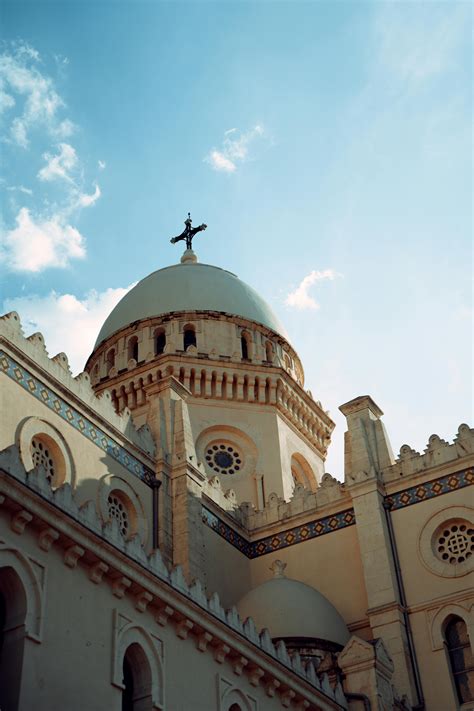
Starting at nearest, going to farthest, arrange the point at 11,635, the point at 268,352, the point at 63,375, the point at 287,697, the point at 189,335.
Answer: the point at 11,635, the point at 287,697, the point at 63,375, the point at 189,335, the point at 268,352

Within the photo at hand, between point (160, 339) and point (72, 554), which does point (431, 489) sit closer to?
point (160, 339)

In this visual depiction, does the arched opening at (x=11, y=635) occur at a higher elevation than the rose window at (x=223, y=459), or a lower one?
lower

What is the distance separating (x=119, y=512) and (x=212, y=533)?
3.54 meters

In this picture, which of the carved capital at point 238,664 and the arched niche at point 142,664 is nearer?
the arched niche at point 142,664

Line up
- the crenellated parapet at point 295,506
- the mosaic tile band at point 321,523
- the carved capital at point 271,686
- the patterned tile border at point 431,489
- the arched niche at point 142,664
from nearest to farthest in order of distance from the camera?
1. the arched niche at point 142,664
2. the carved capital at point 271,686
3. the patterned tile border at point 431,489
4. the mosaic tile band at point 321,523
5. the crenellated parapet at point 295,506

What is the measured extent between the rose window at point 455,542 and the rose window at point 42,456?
967 cm

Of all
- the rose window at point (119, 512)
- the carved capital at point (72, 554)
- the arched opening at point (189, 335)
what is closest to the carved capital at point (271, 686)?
the carved capital at point (72, 554)

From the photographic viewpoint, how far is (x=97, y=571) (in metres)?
14.8

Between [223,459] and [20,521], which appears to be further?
[223,459]

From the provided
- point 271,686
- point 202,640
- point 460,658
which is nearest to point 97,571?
point 202,640

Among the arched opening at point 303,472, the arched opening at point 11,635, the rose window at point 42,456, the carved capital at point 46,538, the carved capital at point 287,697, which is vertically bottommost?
the arched opening at point 11,635

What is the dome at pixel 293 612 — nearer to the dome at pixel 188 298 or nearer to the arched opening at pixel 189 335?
the arched opening at pixel 189 335

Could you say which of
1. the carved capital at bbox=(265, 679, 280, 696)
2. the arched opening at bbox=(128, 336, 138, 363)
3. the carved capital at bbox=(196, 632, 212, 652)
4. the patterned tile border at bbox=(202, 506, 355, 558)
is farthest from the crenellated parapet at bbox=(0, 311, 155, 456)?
the arched opening at bbox=(128, 336, 138, 363)

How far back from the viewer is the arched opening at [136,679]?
1502 centimetres
